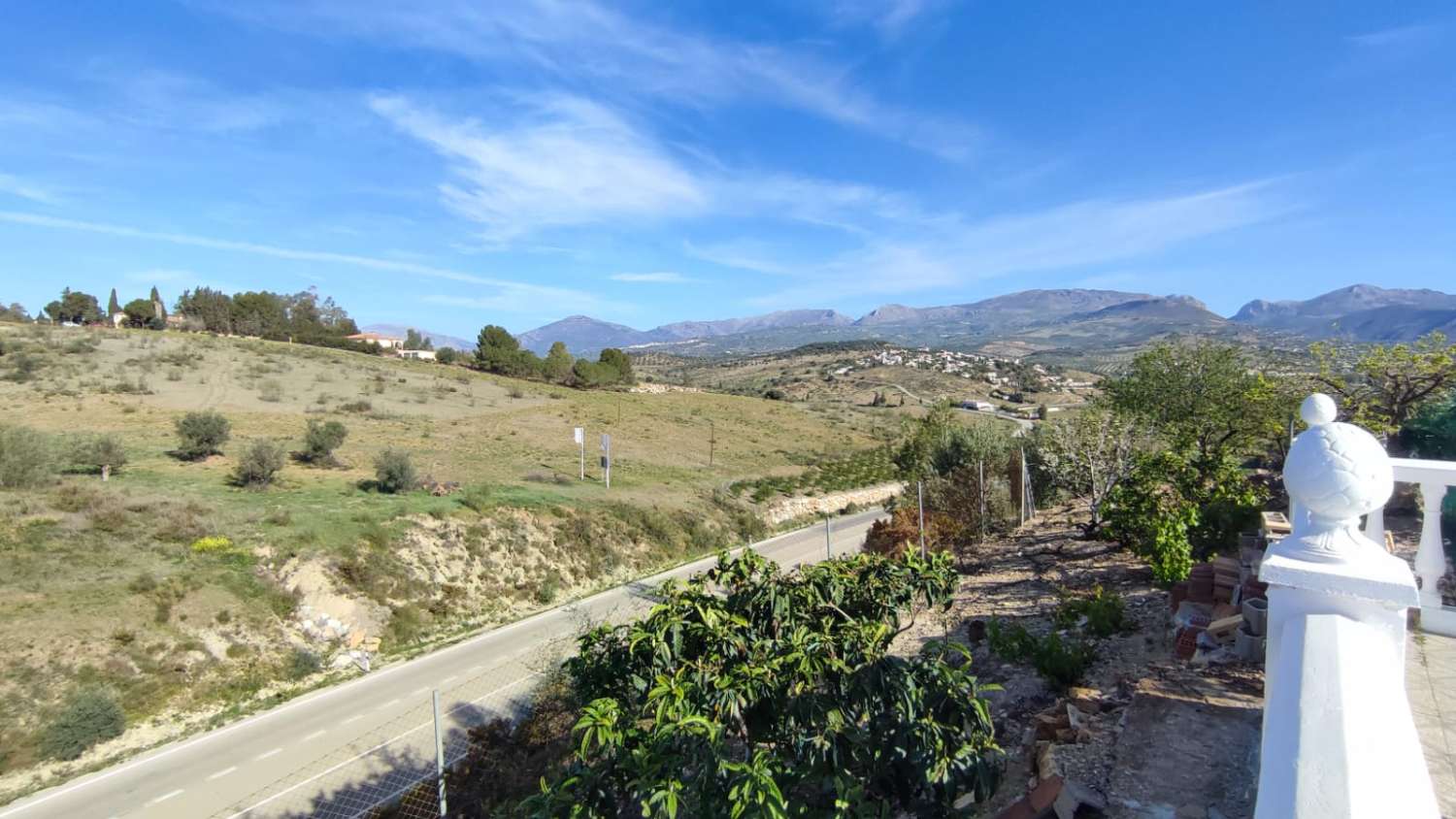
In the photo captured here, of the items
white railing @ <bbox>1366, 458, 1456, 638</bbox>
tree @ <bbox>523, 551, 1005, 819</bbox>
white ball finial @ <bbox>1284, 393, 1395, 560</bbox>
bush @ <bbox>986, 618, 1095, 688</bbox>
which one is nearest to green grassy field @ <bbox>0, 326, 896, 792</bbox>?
tree @ <bbox>523, 551, 1005, 819</bbox>

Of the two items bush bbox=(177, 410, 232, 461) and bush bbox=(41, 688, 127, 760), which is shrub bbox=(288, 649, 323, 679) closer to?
bush bbox=(41, 688, 127, 760)

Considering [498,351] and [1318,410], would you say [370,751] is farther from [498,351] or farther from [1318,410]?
[498,351]

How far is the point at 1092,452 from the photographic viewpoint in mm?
14633

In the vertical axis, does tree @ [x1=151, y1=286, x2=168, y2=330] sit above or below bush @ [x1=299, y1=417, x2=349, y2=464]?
above

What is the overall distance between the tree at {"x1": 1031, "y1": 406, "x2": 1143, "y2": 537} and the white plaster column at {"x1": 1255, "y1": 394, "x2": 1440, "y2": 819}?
38.2 feet

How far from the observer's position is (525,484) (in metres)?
25.4

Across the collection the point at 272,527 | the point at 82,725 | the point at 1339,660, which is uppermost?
the point at 1339,660

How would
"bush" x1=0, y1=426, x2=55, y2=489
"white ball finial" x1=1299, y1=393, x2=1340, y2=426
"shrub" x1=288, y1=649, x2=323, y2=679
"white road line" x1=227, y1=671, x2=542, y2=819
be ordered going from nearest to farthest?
1. "white ball finial" x1=1299, y1=393, x2=1340, y2=426
2. "white road line" x1=227, y1=671, x2=542, y2=819
3. "shrub" x1=288, y1=649, x2=323, y2=679
4. "bush" x1=0, y1=426, x2=55, y2=489

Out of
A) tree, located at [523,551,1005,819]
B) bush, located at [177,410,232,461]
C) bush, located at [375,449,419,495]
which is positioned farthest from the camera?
bush, located at [177,410,232,461]

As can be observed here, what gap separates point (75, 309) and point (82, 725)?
80.7 meters

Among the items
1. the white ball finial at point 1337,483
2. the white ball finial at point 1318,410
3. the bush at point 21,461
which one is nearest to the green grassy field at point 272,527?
the bush at point 21,461

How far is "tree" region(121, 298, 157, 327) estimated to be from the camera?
67125mm

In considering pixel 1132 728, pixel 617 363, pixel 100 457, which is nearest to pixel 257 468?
pixel 100 457

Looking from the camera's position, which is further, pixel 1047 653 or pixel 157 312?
pixel 157 312
